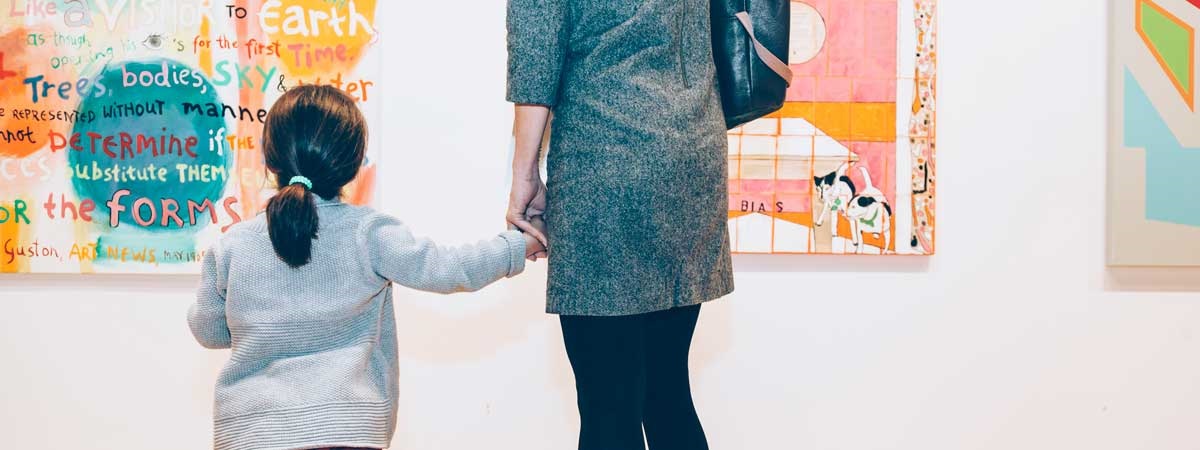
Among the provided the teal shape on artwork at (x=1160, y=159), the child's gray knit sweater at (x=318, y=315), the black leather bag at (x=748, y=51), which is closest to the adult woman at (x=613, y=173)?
the black leather bag at (x=748, y=51)

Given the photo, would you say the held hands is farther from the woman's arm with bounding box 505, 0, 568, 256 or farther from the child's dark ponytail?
the child's dark ponytail

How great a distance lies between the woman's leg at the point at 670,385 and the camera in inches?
54.6

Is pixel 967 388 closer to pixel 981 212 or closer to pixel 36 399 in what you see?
pixel 981 212

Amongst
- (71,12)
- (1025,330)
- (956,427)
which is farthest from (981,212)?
(71,12)

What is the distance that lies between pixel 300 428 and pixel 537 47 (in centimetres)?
68

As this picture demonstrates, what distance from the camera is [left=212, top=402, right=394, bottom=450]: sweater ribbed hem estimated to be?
1.37 m

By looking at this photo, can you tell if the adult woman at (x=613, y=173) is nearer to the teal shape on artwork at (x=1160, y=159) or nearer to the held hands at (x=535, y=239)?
the held hands at (x=535, y=239)

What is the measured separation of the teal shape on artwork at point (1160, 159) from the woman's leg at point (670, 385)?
1660 mm

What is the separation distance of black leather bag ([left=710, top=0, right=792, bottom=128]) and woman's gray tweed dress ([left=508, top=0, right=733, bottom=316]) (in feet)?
0.42

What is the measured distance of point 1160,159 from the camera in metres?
2.38

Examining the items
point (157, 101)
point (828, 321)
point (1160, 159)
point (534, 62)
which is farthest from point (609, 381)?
point (1160, 159)

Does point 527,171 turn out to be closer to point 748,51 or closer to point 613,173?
point 613,173

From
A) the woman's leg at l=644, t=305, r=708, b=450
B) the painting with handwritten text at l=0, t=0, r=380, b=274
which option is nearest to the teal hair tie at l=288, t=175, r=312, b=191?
the woman's leg at l=644, t=305, r=708, b=450

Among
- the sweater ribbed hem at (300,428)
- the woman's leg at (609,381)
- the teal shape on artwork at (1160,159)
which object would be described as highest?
the teal shape on artwork at (1160,159)
